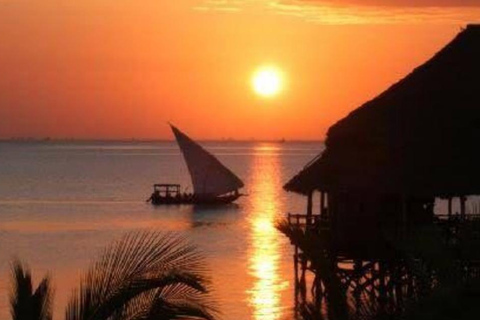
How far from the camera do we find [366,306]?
10070 millimetres

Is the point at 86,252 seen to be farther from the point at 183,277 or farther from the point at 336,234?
the point at 183,277

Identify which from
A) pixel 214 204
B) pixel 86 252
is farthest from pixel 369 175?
pixel 214 204

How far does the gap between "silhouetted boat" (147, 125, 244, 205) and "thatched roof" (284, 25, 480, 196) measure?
2425 inches

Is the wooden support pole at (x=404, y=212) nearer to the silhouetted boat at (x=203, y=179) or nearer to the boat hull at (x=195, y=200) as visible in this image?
the silhouetted boat at (x=203, y=179)

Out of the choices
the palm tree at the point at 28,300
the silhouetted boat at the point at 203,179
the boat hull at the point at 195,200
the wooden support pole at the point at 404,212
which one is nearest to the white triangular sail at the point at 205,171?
the silhouetted boat at the point at 203,179

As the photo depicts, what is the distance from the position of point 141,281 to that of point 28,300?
36.3 inches

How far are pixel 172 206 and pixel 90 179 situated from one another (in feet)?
176

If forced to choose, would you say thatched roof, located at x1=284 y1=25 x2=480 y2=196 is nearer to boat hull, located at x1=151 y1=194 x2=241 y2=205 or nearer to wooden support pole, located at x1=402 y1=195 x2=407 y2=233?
wooden support pole, located at x1=402 y1=195 x2=407 y2=233

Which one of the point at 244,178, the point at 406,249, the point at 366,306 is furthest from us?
the point at 244,178

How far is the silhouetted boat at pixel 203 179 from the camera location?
89.2 meters

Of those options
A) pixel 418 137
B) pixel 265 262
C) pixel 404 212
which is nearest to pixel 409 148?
pixel 418 137

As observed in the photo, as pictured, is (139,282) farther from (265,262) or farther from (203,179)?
(203,179)

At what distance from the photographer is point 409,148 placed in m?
25.6

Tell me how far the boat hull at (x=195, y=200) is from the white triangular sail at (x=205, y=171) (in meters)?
0.50
